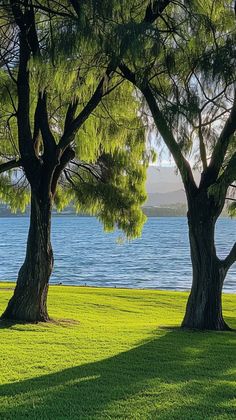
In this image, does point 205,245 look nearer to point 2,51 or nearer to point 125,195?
point 125,195

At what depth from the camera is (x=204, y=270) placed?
850cm

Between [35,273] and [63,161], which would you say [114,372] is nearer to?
[35,273]

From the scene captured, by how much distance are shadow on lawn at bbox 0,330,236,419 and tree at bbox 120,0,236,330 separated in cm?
244

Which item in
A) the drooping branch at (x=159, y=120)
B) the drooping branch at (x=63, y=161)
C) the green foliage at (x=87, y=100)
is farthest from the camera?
the drooping branch at (x=63, y=161)

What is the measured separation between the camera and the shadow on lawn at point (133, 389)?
3.85 metres

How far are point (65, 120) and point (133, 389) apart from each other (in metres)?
5.65

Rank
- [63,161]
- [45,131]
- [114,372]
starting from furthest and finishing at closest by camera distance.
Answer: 1. [63,161]
2. [45,131]
3. [114,372]

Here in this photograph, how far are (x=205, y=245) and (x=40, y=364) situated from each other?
399cm

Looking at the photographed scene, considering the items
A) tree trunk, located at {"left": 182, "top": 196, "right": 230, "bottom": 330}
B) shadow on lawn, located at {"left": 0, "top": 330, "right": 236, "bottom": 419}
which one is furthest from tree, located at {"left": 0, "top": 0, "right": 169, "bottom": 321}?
shadow on lawn, located at {"left": 0, "top": 330, "right": 236, "bottom": 419}

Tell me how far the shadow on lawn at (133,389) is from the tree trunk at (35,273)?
2.79 m

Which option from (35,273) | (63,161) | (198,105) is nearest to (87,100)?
(63,161)

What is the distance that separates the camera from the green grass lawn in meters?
3.93

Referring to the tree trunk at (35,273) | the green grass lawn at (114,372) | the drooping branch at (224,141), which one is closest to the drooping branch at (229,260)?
the green grass lawn at (114,372)

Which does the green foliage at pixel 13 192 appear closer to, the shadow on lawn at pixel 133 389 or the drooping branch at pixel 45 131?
the drooping branch at pixel 45 131
